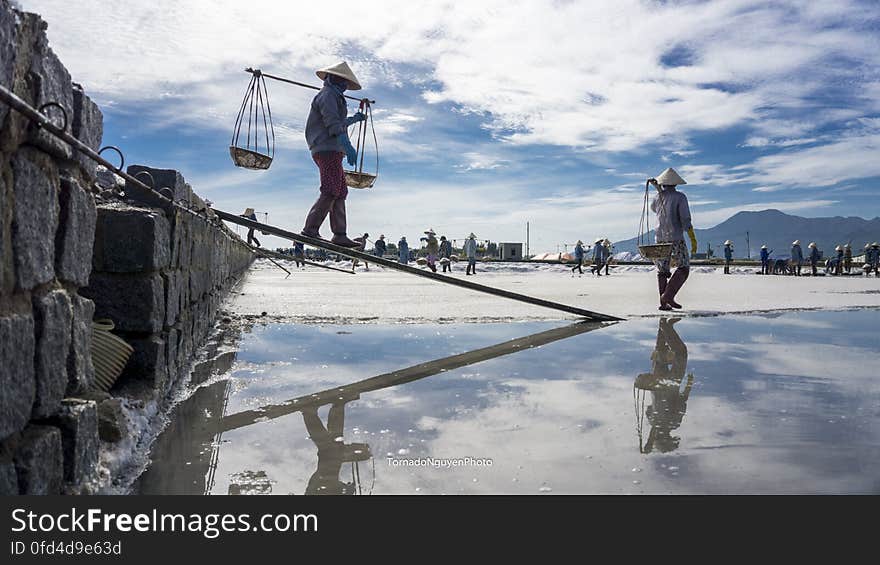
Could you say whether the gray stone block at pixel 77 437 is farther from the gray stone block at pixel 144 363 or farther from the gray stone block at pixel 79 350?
the gray stone block at pixel 144 363

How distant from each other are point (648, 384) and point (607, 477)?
190 centimetres

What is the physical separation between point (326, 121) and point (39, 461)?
5.04 meters

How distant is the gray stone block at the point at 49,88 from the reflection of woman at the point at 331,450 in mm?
1491

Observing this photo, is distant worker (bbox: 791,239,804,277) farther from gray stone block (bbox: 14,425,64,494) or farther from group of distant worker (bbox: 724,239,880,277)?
gray stone block (bbox: 14,425,64,494)

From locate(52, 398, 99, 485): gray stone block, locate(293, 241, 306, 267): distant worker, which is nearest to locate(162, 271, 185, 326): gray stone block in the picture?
locate(52, 398, 99, 485): gray stone block

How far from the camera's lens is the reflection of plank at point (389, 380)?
347 cm

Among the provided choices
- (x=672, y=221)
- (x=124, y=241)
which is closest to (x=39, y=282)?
(x=124, y=241)

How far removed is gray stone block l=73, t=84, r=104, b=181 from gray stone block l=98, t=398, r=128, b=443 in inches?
38.9

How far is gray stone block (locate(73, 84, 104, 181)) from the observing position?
241 cm

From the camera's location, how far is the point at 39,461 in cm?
182

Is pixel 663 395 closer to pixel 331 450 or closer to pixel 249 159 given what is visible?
pixel 331 450
